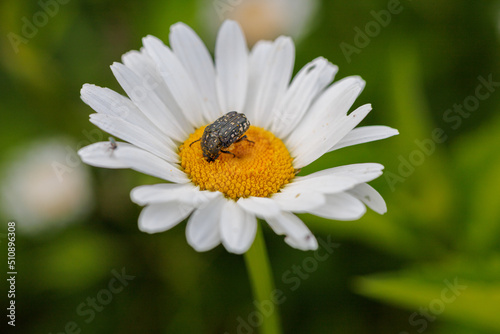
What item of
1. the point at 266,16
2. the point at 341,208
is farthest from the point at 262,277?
the point at 266,16

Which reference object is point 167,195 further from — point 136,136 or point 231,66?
point 231,66

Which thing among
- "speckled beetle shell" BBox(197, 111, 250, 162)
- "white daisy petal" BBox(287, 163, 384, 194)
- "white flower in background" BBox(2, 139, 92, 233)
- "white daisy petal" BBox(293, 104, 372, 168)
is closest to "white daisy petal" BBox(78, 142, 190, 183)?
"speckled beetle shell" BBox(197, 111, 250, 162)

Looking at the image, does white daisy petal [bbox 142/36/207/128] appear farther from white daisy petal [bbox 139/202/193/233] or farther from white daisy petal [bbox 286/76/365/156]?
white daisy petal [bbox 139/202/193/233]

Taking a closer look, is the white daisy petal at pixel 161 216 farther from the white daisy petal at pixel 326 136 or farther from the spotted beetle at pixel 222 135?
the white daisy petal at pixel 326 136

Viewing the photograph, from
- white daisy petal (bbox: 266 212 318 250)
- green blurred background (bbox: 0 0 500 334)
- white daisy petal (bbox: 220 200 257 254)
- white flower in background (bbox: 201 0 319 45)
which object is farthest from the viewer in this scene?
white flower in background (bbox: 201 0 319 45)

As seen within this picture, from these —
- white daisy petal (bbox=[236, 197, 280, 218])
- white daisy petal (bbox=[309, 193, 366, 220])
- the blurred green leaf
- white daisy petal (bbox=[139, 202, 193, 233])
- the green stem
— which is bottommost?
the blurred green leaf

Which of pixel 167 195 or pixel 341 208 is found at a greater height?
pixel 167 195

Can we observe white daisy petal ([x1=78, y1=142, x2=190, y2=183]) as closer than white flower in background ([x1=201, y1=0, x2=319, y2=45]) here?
Yes

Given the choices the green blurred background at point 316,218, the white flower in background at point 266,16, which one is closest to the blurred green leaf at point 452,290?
the green blurred background at point 316,218
